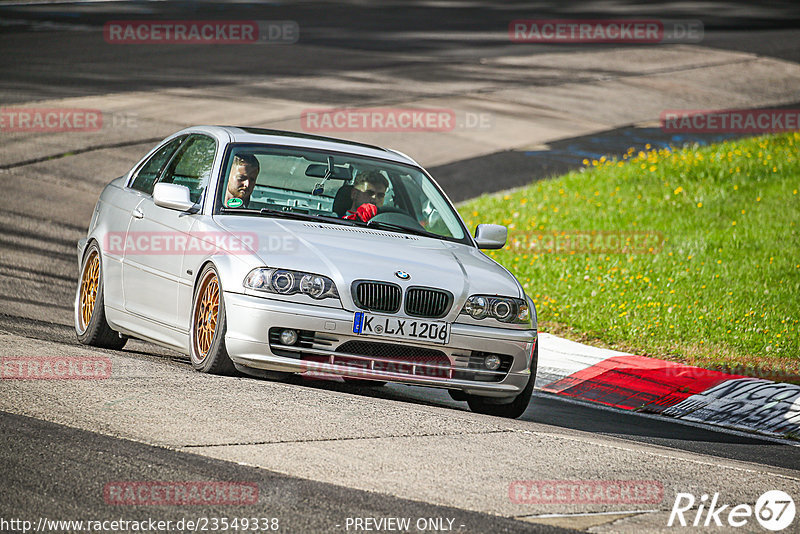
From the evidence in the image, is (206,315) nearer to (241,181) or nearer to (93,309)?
(241,181)

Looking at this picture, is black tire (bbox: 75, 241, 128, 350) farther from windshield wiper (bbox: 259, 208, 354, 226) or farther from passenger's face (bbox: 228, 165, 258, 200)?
windshield wiper (bbox: 259, 208, 354, 226)

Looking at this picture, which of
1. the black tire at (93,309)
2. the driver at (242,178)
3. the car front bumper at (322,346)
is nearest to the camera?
the car front bumper at (322,346)

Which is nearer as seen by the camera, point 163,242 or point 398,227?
point 163,242

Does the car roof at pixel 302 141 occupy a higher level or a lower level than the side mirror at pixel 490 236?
higher

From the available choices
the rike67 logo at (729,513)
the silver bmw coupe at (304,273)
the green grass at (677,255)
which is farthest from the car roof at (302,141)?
the rike67 logo at (729,513)

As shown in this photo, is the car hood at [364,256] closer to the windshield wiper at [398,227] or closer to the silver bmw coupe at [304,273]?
the silver bmw coupe at [304,273]

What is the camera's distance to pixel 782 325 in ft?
36.9

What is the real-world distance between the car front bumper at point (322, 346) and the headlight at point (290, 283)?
2.9 inches

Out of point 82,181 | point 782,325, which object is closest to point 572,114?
A: point 82,181

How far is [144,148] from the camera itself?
18.9 meters

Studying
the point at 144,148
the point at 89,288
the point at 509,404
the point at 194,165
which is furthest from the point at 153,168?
the point at 144,148

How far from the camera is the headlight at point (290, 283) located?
23.3ft

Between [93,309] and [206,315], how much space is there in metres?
1.73

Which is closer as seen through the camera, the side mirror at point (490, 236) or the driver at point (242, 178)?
the driver at point (242, 178)
